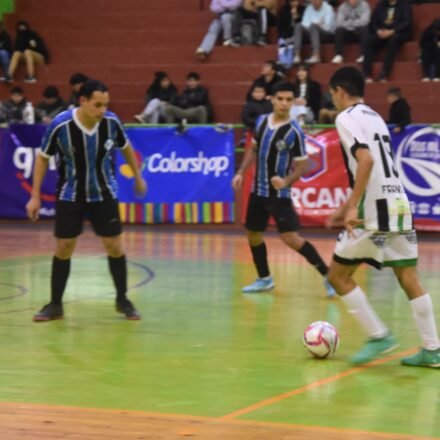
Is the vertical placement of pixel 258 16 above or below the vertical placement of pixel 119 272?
above

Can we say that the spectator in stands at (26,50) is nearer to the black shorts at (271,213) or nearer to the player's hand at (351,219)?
the black shorts at (271,213)

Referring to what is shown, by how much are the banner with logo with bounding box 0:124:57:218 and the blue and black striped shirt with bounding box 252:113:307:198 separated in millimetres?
8584

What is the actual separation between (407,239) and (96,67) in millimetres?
17326

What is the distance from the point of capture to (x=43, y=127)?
62.8 ft

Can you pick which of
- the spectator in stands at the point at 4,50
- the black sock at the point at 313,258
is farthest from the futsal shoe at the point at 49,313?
the spectator in stands at the point at 4,50

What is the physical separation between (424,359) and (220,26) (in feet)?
55.6

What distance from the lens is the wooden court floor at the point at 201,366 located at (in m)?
6.16

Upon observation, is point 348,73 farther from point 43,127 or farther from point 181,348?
point 43,127

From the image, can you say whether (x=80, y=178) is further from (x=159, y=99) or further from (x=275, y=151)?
(x=159, y=99)

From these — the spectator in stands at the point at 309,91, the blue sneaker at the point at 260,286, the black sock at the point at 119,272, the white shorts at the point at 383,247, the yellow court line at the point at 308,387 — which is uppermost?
the spectator in stands at the point at 309,91

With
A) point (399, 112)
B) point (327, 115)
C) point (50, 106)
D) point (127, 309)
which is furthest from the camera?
point (50, 106)

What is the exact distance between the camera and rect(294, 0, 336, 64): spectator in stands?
2227 cm

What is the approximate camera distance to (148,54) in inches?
968

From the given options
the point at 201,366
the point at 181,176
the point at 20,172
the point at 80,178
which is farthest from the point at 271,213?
the point at 20,172
